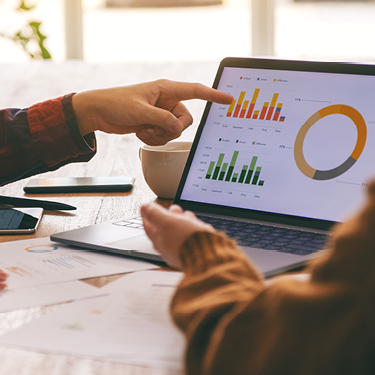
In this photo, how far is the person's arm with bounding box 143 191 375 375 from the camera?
31cm

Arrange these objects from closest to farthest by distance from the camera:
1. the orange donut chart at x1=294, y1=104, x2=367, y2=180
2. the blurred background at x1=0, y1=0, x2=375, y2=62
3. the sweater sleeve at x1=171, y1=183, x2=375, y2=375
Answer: the sweater sleeve at x1=171, y1=183, x2=375, y2=375 → the orange donut chart at x1=294, y1=104, x2=367, y2=180 → the blurred background at x1=0, y1=0, x2=375, y2=62

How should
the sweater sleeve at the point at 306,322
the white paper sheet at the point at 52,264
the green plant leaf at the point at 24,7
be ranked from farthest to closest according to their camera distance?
the green plant leaf at the point at 24,7 → the white paper sheet at the point at 52,264 → the sweater sleeve at the point at 306,322

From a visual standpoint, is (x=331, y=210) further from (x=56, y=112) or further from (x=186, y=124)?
(x=56, y=112)

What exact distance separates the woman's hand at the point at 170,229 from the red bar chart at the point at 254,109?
0.34 m

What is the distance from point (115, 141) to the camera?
1453mm

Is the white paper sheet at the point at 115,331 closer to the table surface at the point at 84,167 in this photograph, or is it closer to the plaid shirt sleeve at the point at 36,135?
the table surface at the point at 84,167

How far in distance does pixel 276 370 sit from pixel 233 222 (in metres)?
0.41

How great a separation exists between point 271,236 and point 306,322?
34 cm

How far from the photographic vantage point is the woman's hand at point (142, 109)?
0.89 meters

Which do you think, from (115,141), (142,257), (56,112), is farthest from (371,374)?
(115,141)

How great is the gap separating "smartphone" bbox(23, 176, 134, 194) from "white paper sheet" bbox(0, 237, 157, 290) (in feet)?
1.06

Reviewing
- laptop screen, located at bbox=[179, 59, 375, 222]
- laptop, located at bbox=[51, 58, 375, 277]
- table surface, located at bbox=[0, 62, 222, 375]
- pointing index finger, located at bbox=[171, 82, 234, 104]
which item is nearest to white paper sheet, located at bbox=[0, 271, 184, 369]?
table surface, located at bbox=[0, 62, 222, 375]

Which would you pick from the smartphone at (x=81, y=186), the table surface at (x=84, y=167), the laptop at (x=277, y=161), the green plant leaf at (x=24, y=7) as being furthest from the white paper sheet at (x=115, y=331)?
→ the green plant leaf at (x=24, y=7)

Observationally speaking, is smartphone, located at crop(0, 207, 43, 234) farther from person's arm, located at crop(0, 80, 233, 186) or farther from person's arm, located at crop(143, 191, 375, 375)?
person's arm, located at crop(143, 191, 375, 375)
